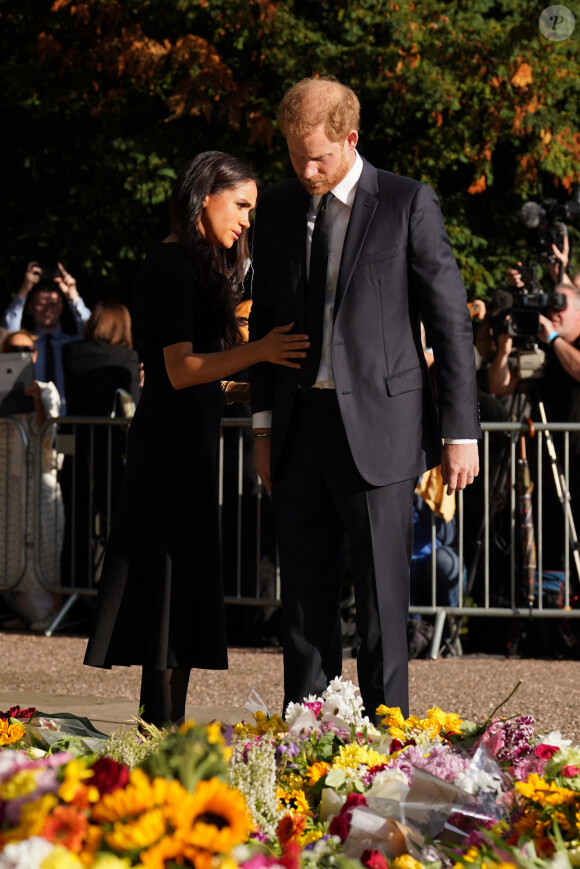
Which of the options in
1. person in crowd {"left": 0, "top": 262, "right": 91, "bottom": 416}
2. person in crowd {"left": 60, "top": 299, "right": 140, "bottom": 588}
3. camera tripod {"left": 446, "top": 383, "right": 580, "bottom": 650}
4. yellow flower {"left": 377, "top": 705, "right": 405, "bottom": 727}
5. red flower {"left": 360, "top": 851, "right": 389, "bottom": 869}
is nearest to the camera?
red flower {"left": 360, "top": 851, "right": 389, "bottom": 869}

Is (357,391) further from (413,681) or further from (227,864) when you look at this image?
(413,681)

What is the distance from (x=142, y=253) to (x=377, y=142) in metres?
2.54

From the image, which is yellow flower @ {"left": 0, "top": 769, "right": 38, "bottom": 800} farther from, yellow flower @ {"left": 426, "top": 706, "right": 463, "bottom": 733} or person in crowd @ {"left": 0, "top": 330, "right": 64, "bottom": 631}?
person in crowd @ {"left": 0, "top": 330, "right": 64, "bottom": 631}

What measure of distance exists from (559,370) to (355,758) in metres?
4.94

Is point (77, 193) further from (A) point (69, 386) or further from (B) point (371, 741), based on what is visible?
(B) point (371, 741)

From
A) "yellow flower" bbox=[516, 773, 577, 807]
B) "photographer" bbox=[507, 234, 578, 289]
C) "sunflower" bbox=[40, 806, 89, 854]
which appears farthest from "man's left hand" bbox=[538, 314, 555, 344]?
"sunflower" bbox=[40, 806, 89, 854]

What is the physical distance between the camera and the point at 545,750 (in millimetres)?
2607

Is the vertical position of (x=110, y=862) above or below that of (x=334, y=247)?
below

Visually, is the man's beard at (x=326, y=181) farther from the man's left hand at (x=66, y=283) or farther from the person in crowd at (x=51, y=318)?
the man's left hand at (x=66, y=283)

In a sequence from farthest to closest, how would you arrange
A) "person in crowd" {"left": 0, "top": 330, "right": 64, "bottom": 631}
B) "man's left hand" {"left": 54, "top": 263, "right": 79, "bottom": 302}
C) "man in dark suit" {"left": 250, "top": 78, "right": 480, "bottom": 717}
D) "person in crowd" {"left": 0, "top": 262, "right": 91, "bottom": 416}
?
1. "man's left hand" {"left": 54, "top": 263, "right": 79, "bottom": 302}
2. "person in crowd" {"left": 0, "top": 262, "right": 91, "bottom": 416}
3. "person in crowd" {"left": 0, "top": 330, "right": 64, "bottom": 631}
4. "man in dark suit" {"left": 250, "top": 78, "right": 480, "bottom": 717}

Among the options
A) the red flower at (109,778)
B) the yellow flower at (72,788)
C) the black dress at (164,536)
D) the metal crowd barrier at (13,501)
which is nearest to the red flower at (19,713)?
the black dress at (164,536)

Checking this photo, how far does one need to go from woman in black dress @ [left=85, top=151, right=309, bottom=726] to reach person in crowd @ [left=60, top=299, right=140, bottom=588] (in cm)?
385

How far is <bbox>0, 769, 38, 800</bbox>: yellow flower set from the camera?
5.75 feet

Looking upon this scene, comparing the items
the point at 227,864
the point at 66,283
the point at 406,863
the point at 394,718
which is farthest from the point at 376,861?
the point at 66,283
